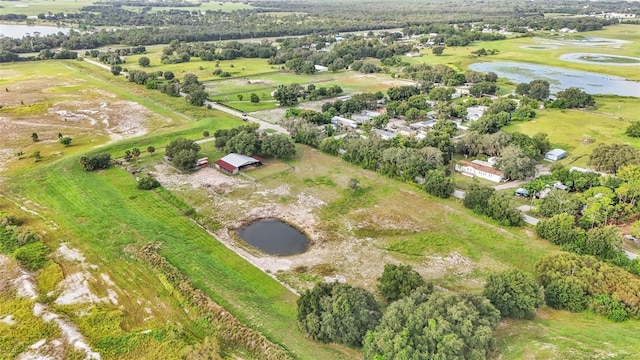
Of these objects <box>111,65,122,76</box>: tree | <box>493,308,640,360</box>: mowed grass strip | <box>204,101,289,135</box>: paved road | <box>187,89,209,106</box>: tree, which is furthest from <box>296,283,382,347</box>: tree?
<box>111,65,122,76</box>: tree

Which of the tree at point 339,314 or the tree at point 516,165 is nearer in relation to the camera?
the tree at point 339,314

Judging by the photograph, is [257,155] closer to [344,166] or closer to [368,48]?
[344,166]

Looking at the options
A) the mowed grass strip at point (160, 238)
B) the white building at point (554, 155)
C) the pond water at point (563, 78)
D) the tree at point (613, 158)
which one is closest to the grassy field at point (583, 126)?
the white building at point (554, 155)

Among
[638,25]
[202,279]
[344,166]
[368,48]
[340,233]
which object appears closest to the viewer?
[202,279]

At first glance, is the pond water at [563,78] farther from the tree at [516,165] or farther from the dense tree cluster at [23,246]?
the dense tree cluster at [23,246]

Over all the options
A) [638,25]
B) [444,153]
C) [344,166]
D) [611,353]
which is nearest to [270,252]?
[344,166]
